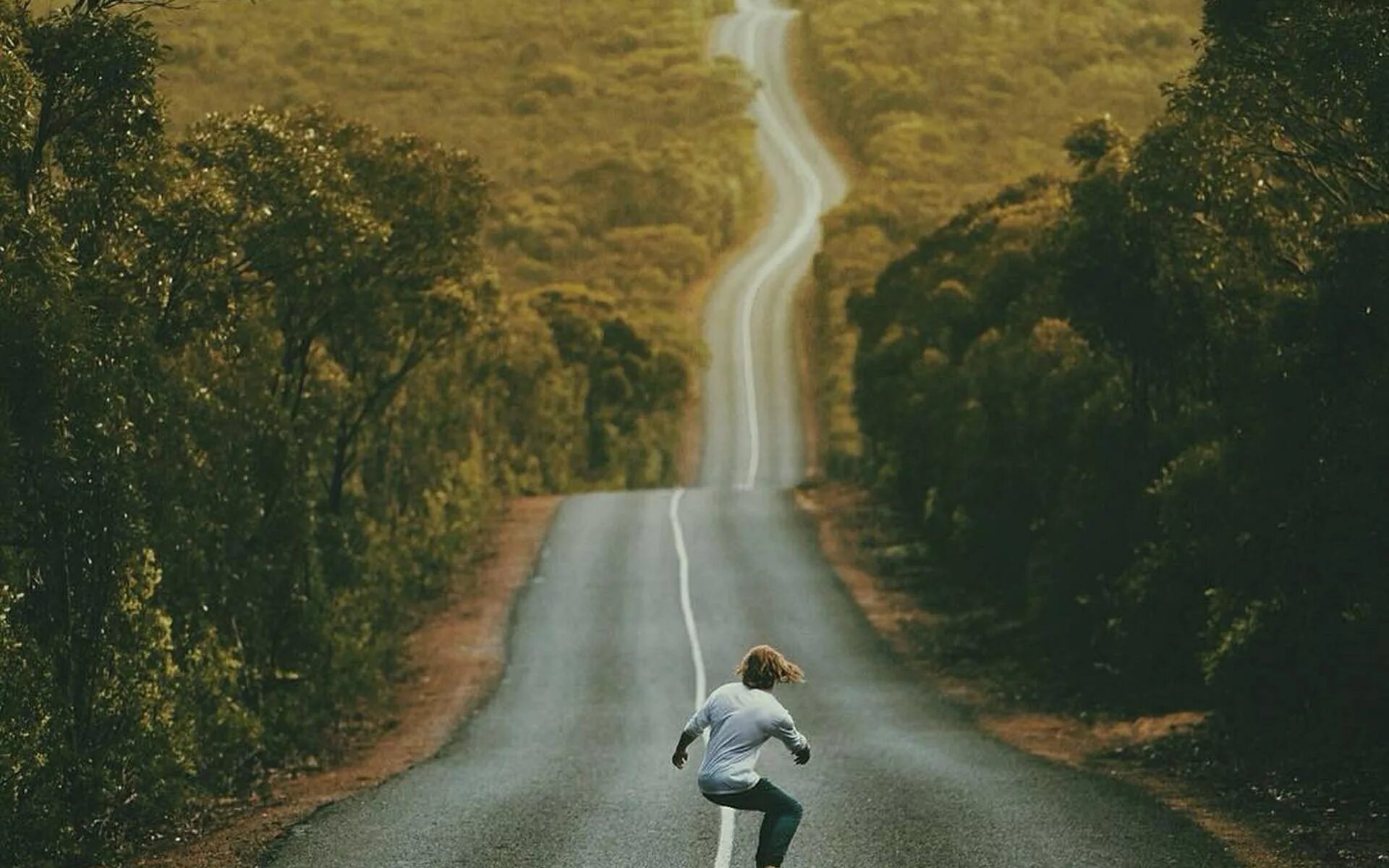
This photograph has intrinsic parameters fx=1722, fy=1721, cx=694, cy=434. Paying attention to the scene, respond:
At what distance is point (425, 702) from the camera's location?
2925 centimetres

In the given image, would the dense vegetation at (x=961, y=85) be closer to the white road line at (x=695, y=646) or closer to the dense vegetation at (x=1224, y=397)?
the white road line at (x=695, y=646)

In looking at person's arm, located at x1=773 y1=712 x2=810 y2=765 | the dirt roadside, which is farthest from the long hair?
the dirt roadside

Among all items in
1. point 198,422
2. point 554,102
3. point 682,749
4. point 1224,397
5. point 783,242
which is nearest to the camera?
point 682,749

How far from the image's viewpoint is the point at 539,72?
136 m

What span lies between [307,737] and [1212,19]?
50.0 ft

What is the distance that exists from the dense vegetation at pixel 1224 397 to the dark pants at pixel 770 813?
726 cm

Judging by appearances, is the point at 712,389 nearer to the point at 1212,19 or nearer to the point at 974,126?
the point at 974,126

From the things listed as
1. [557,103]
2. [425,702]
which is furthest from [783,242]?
[425,702]

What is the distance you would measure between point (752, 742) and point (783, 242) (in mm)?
95566

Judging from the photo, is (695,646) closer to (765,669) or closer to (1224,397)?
(1224,397)

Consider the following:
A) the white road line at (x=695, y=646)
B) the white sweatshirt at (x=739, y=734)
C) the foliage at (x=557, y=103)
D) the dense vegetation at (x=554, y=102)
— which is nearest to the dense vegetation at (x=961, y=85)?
the foliage at (x=557, y=103)

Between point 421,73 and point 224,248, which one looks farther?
point 421,73

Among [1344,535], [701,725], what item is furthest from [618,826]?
[1344,535]

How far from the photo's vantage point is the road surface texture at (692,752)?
1441cm
